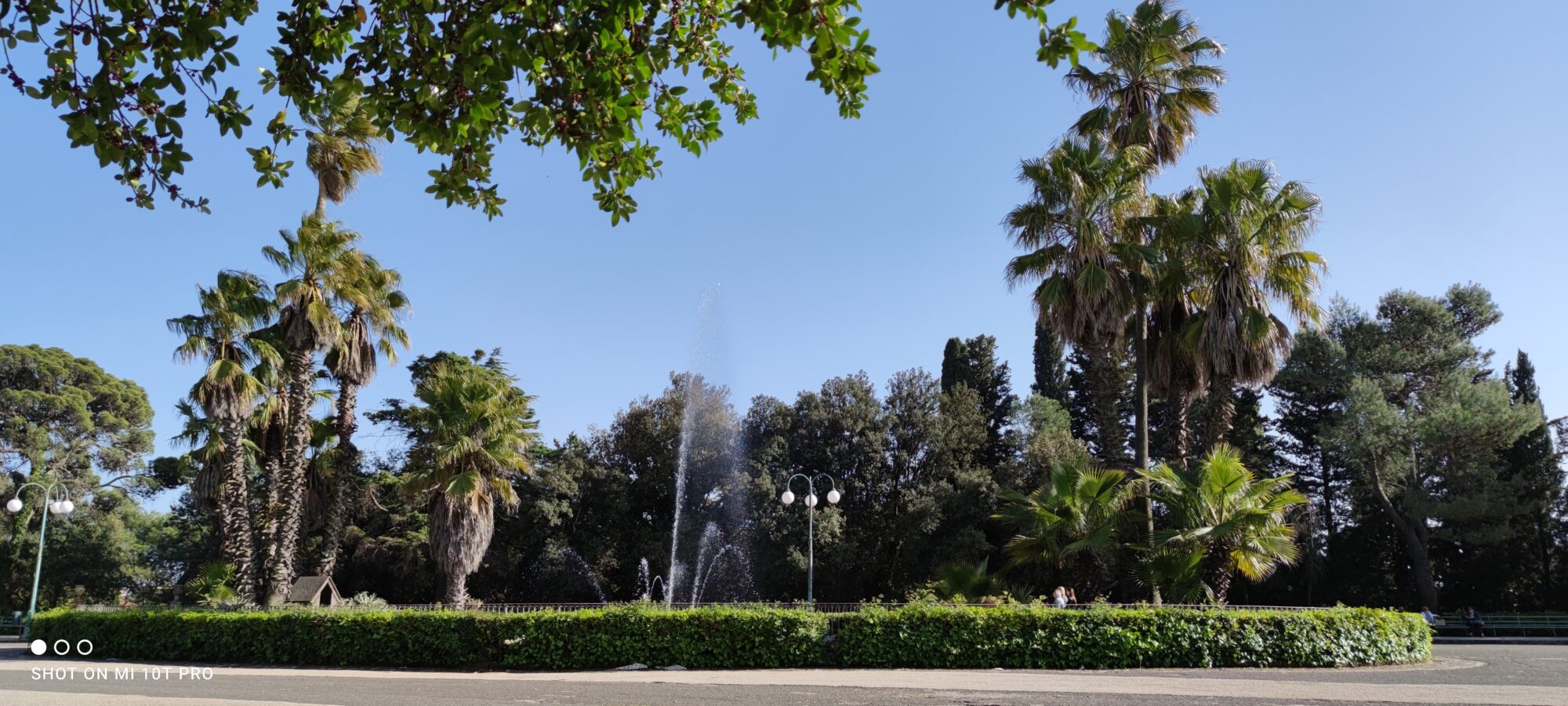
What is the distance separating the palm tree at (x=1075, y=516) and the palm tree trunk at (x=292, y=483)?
16255 millimetres

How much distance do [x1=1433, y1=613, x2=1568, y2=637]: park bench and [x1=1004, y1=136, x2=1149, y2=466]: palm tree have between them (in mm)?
17651

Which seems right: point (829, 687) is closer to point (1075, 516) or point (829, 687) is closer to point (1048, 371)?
point (1075, 516)

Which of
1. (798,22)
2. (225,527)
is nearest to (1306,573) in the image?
(225,527)

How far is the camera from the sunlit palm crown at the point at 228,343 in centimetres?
2098

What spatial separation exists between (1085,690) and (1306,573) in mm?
30165

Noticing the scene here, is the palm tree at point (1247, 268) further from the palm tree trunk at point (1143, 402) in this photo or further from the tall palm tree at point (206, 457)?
the tall palm tree at point (206, 457)

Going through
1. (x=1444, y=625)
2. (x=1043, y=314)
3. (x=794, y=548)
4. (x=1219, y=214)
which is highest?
(x=1219, y=214)

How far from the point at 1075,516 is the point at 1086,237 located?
5970 millimetres

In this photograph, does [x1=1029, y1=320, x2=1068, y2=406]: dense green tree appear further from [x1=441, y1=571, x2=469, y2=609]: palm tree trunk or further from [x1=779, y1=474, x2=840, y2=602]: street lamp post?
[x1=441, y1=571, x2=469, y2=609]: palm tree trunk

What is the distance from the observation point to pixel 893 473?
113 ft

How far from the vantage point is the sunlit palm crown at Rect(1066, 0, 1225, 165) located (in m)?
21.0

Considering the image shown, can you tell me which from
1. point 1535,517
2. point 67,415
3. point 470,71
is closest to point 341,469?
point 470,71

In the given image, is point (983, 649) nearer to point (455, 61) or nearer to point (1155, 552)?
point (1155, 552)

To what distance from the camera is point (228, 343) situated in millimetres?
21828
